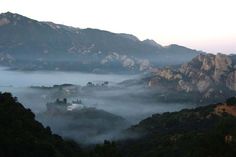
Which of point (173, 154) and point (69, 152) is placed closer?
point (69, 152)

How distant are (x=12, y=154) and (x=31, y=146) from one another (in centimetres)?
546

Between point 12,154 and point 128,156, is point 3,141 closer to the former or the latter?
point 12,154

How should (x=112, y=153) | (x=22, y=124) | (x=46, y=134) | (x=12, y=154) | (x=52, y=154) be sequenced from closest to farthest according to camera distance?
1. (x=112, y=153)
2. (x=12, y=154)
3. (x=52, y=154)
4. (x=22, y=124)
5. (x=46, y=134)

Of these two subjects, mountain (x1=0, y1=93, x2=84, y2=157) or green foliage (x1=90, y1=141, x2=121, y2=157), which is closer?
green foliage (x1=90, y1=141, x2=121, y2=157)

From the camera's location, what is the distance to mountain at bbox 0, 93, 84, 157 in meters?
83.6

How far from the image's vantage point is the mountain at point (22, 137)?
8356cm

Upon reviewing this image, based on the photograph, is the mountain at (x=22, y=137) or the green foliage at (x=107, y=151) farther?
A: the mountain at (x=22, y=137)

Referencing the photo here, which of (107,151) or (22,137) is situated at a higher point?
(107,151)

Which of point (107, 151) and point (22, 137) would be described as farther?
point (22, 137)

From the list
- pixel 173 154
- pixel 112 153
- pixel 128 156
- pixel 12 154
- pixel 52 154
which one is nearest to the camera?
pixel 112 153

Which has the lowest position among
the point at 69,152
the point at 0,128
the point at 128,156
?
the point at 128,156

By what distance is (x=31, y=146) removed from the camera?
8756cm

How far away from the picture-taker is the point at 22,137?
89.2 metres

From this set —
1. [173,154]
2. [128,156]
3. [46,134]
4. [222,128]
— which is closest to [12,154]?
[46,134]
